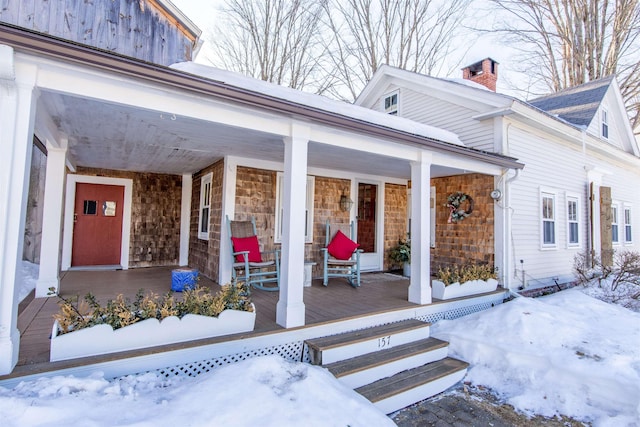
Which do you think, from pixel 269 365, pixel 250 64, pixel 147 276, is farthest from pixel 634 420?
pixel 250 64

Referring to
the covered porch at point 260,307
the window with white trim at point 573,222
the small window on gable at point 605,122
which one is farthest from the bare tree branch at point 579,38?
the covered porch at point 260,307

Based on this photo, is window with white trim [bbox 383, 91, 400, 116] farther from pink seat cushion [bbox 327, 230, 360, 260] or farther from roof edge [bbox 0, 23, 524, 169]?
roof edge [bbox 0, 23, 524, 169]

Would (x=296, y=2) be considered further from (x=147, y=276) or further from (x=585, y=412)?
(x=585, y=412)

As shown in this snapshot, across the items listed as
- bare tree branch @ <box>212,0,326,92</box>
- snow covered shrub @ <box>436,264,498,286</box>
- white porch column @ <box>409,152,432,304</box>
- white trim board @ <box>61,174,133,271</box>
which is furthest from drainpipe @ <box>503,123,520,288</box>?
bare tree branch @ <box>212,0,326,92</box>

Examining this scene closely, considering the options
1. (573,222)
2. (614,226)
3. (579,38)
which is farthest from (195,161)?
(579,38)

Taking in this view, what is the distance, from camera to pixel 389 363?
3.22 meters

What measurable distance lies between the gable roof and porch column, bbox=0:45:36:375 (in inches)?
403

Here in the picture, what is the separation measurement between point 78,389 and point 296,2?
14670 millimetres

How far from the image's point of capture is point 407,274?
672 centimetres

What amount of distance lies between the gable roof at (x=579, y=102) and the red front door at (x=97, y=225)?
10714 millimetres

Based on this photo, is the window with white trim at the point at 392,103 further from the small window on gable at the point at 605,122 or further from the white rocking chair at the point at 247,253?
the small window on gable at the point at 605,122

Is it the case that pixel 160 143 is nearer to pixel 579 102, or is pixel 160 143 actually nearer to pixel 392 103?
pixel 392 103

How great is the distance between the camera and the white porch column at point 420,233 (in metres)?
4.42

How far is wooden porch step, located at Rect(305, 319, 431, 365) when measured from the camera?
313 cm
